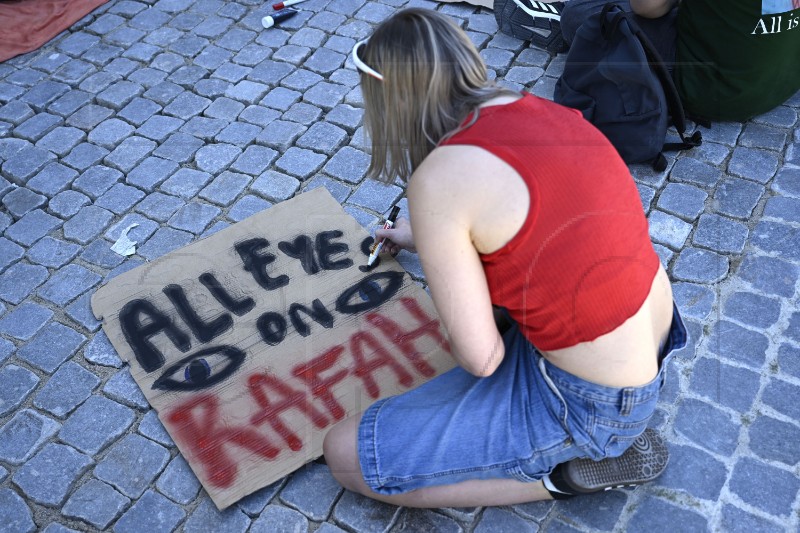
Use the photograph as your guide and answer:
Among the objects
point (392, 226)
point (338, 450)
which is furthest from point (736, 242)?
point (338, 450)

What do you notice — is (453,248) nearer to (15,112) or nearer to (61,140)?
(61,140)

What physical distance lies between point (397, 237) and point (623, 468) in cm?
129

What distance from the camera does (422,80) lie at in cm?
190

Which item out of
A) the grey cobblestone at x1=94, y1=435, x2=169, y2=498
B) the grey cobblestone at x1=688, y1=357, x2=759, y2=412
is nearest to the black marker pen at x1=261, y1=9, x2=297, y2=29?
the grey cobblestone at x1=94, y1=435, x2=169, y2=498

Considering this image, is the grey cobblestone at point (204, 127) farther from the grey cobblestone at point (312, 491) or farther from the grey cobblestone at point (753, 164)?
the grey cobblestone at point (753, 164)

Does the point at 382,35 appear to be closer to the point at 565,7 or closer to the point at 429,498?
the point at 429,498

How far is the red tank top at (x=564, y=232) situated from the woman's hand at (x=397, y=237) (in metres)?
1.11

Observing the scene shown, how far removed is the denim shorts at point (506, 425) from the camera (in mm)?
2078

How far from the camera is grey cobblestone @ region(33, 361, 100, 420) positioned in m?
2.79

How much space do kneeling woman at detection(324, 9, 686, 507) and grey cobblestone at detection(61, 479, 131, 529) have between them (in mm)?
805

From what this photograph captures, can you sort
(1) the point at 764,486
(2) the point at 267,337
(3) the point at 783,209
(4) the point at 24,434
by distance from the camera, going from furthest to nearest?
1. (3) the point at 783,209
2. (2) the point at 267,337
3. (4) the point at 24,434
4. (1) the point at 764,486

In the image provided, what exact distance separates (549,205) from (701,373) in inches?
51.6

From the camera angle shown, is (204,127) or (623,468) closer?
(623,468)

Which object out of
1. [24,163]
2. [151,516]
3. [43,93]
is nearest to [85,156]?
[24,163]
